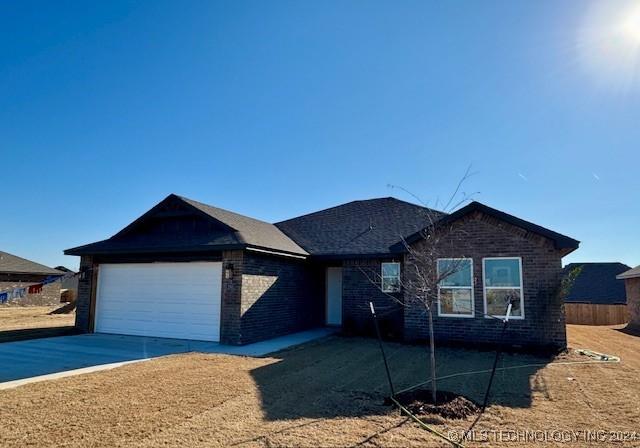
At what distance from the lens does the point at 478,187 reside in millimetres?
11086

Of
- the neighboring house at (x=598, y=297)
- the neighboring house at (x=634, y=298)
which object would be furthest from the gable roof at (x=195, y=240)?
the neighboring house at (x=598, y=297)

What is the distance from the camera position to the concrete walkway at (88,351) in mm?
7818

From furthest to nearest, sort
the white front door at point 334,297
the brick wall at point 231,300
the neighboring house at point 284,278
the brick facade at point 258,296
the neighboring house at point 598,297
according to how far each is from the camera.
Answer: the neighboring house at point 598,297 < the white front door at point 334,297 < the brick facade at point 258,296 < the brick wall at point 231,300 < the neighboring house at point 284,278

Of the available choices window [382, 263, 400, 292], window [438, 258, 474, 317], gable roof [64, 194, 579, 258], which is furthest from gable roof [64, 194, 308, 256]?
window [438, 258, 474, 317]

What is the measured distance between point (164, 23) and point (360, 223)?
34.9 feet

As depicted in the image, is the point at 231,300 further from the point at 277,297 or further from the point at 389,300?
the point at 389,300

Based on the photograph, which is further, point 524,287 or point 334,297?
point 334,297

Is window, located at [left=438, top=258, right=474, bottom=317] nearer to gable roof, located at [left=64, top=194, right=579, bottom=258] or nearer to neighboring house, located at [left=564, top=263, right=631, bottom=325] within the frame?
gable roof, located at [left=64, top=194, right=579, bottom=258]

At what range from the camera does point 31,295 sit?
87.3 ft

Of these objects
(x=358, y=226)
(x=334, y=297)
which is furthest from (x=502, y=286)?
(x=334, y=297)

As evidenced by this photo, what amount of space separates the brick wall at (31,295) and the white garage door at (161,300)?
50.6ft

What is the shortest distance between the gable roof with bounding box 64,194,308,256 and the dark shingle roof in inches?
979

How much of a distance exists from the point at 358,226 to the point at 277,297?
5.49m

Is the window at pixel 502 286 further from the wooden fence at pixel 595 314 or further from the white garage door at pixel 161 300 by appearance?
the wooden fence at pixel 595 314
